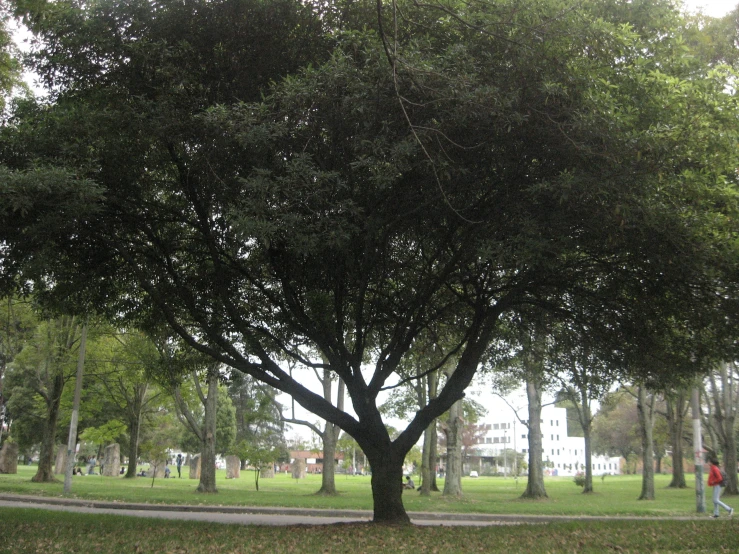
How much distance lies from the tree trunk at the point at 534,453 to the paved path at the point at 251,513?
9273 millimetres

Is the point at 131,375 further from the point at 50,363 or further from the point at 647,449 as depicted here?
the point at 647,449

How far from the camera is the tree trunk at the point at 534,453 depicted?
2677cm

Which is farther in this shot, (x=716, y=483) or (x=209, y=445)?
(x=209, y=445)

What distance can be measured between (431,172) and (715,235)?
4.11 meters

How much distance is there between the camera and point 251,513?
729 inches

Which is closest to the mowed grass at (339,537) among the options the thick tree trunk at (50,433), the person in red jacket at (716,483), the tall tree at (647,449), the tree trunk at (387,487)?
the tree trunk at (387,487)

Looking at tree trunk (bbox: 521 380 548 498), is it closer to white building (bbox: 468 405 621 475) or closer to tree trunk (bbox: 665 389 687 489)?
tree trunk (bbox: 665 389 687 489)

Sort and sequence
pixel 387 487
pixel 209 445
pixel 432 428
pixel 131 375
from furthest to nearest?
1. pixel 131 375
2. pixel 432 428
3. pixel 209 445
4. pixel 387 487

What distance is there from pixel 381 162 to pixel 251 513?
12.8 metres

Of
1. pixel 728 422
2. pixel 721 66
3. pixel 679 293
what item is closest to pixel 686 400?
pixel 728 422

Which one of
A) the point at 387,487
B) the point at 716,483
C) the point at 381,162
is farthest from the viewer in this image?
the point at 716,483

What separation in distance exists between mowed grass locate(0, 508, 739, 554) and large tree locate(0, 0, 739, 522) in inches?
72.6

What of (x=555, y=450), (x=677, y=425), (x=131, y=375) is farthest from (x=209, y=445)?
(x=555, y=450)

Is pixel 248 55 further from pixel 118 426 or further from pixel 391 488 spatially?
pixel 118 426
